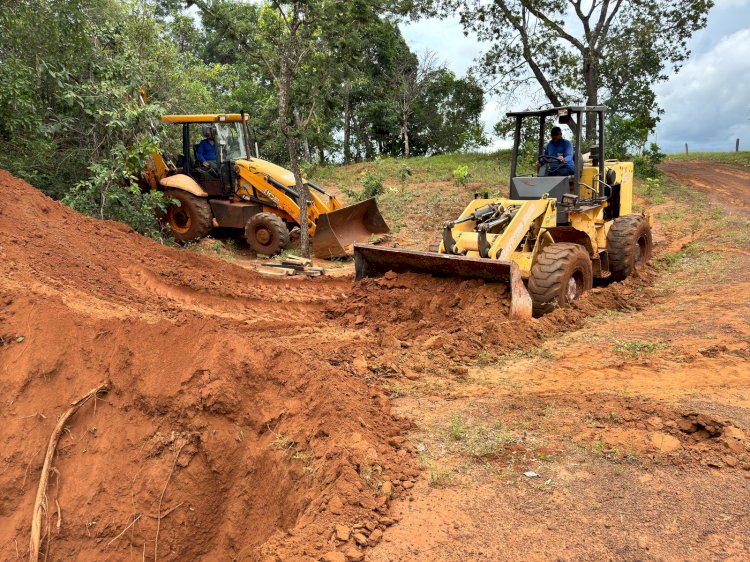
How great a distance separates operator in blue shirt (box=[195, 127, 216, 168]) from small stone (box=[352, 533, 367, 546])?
11.4m

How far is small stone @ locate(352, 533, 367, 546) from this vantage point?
337cm

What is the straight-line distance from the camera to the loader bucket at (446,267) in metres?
6.91

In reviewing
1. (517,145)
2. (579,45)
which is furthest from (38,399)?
(579,45)

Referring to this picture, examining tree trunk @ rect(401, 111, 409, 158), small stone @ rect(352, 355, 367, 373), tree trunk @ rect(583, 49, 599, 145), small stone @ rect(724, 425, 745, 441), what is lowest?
small stone @ rect(352, 355, 367, 373)

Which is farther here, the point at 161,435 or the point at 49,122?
the point at 49,122

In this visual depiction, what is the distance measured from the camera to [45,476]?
4828mm

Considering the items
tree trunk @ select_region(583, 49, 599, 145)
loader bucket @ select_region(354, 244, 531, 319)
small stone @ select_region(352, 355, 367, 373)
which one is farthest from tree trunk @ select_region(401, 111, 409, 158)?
small stone @ select_region(352, 355, 367, 373)

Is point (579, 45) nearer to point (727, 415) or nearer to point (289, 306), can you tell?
point (289, 306)

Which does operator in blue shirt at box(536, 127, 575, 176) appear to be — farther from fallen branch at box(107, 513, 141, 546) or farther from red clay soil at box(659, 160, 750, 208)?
red clay soil at box(659, 160, 750, 208)

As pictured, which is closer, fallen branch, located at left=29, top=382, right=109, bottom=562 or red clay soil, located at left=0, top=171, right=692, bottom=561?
red clay soil, located at left=0, top=171, right=692, bottom=561

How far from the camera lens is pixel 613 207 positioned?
981 cm

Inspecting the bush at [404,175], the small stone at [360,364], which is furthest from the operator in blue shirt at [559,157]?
the bush at [404,175]

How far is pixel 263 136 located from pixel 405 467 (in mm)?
25121

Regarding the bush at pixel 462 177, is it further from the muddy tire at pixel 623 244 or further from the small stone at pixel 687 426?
the small stone at pixel 687 426
